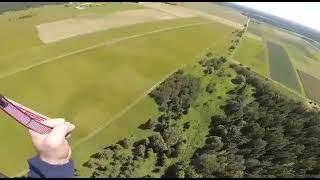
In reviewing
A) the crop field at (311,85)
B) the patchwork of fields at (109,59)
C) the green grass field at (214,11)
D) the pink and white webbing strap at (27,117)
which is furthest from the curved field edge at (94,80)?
the pink and white webbing strap at (27,117)

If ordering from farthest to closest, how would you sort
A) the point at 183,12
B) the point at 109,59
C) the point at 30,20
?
the point at 183,12, the point at 30,20, the point at 109,59

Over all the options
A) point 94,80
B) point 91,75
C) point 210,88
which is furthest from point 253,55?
point 94,80

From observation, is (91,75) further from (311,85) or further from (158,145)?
(311,85)

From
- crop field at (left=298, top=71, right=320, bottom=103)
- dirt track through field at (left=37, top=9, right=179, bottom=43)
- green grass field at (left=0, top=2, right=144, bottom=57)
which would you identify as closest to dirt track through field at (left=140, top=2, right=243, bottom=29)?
dirt track through field at (left=37, top=9, right=179, bottom=43)

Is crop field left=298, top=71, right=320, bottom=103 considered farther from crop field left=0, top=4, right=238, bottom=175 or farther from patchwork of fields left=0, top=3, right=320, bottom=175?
crop field left=0, top=4, right=238, bottom=175

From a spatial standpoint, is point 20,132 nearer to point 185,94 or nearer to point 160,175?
point 160,175

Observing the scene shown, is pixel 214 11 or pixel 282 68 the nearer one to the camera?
pixel 282 68

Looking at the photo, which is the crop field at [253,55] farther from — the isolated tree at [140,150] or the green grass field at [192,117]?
the isolated tree at [140,150]

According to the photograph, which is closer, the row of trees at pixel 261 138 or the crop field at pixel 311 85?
the row of trees at pixel 261 138
